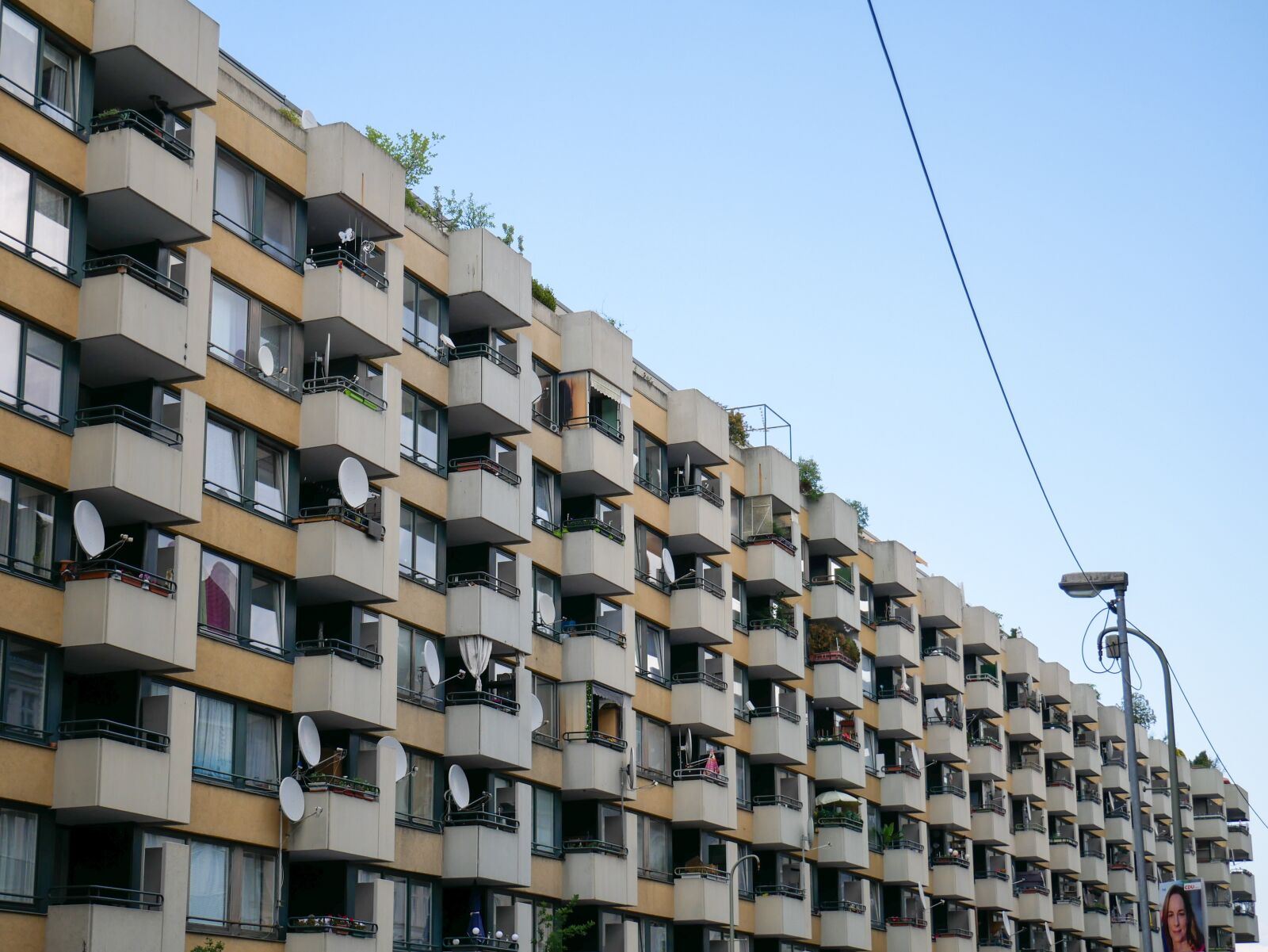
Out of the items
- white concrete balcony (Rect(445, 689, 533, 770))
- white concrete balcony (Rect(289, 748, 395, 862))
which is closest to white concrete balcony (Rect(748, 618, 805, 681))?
white concrete balcony (Rect(445, 689, 533, 770))

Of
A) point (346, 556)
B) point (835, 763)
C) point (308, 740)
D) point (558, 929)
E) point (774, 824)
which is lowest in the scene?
point (558, 929)

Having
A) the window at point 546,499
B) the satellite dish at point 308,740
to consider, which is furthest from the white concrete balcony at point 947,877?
the satellite dish at point 308,740

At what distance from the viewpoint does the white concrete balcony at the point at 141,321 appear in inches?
1430

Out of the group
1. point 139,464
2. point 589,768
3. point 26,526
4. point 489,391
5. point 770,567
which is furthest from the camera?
point 770,567

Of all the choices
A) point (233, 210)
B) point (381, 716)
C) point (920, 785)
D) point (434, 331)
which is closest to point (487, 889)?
point (381, 716)

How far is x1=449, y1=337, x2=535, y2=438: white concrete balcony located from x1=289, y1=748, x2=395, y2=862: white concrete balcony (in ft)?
35.3

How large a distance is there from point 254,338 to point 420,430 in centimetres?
766

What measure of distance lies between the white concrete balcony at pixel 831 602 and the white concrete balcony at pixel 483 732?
2602 cm

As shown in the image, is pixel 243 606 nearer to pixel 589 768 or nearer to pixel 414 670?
pixel 414 670

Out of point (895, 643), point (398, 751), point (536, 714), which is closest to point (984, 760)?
point (895, 643)

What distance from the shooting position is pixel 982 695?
91.1 metres

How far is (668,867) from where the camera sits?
5991 cm

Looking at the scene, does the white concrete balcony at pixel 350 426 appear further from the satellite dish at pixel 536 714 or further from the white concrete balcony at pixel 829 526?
the white concrete balcony at pixel 829 526

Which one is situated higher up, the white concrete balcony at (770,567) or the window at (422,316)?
the window at (422,316)
